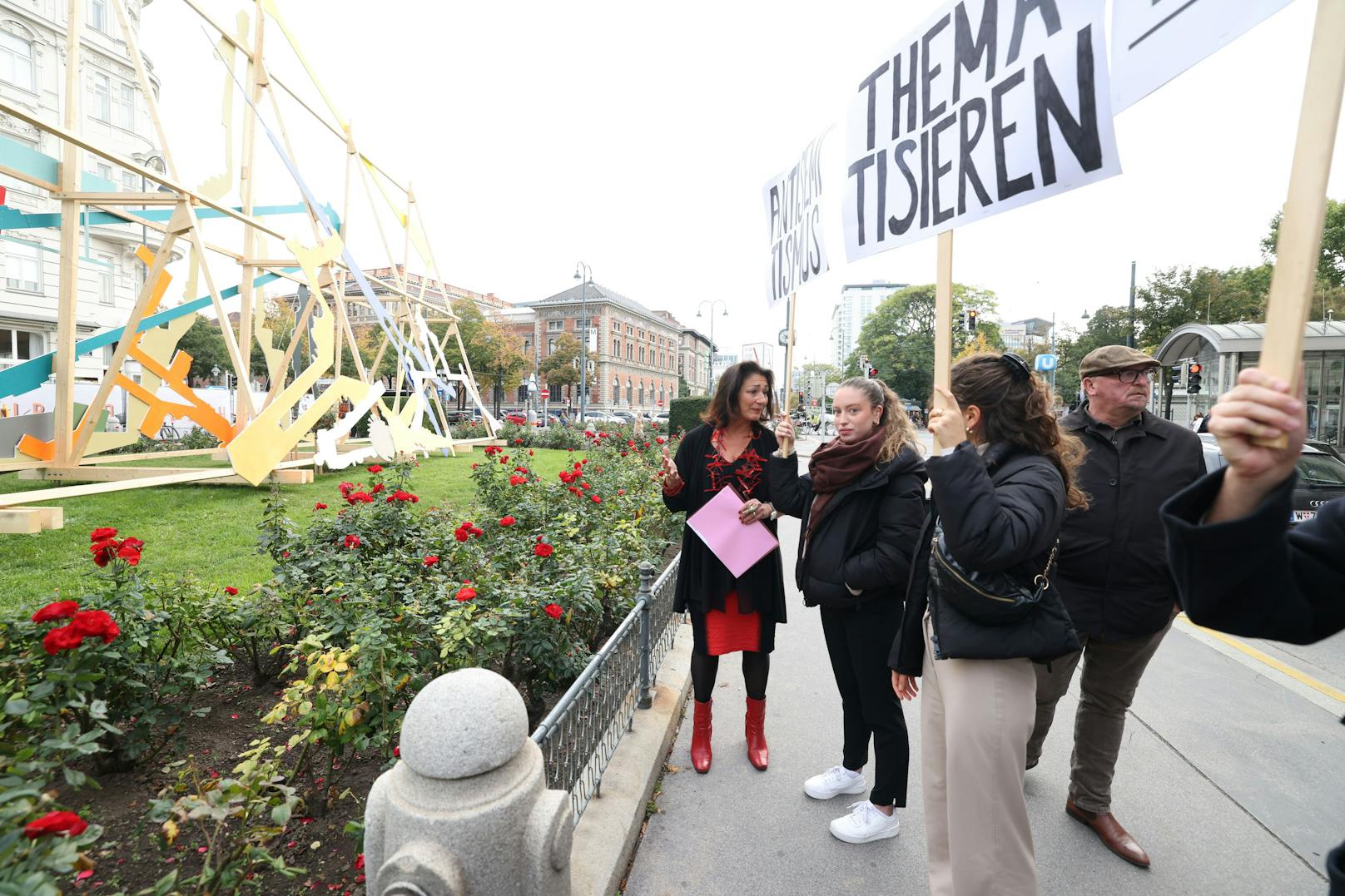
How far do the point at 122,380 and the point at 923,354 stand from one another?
56980mm

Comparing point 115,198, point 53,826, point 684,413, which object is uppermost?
point 115,198

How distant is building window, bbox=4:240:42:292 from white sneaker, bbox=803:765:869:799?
36.2 meters

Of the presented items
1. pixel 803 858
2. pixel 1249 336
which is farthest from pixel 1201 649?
pixel 1249 336

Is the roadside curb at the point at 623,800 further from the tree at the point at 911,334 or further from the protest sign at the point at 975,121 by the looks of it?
the tree at the point at 911,334

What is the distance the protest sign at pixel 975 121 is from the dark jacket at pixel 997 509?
791mm

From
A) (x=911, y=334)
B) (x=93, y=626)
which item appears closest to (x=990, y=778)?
(x=93, y=626)

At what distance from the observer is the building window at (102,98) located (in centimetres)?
2577

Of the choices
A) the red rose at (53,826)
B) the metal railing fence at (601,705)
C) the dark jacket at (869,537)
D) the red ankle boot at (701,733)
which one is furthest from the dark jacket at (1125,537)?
the red rose at (53,826)

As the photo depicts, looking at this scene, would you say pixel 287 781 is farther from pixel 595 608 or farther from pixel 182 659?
pixel 595 608

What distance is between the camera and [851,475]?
2.75 m

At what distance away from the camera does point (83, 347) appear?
9.92 metres

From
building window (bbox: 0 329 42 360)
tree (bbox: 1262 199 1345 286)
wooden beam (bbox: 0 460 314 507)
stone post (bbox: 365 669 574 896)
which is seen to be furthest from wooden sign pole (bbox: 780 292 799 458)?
building window (bbox: 0 329 42 360)

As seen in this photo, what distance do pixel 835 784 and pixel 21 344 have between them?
40.2m

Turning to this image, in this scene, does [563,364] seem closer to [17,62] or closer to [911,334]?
[911,334]
